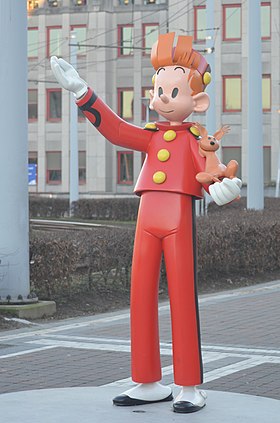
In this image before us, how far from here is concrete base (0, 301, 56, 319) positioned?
12406mm

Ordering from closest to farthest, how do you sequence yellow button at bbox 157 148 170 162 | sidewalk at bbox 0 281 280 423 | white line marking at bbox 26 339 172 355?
yellow button at bbox 157 148 170 162
sidewalk at bbox 0 281 280 423
white line marking at bbox 26 339 172 355

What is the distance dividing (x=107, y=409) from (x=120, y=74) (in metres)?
51.1

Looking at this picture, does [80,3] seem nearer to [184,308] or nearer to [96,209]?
[96,209]

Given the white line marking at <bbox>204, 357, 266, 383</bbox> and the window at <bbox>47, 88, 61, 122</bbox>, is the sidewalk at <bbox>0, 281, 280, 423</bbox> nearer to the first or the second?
the white line marking at <bbox>204, 357, 266, 383</bbox>

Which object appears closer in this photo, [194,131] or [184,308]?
[184,308]

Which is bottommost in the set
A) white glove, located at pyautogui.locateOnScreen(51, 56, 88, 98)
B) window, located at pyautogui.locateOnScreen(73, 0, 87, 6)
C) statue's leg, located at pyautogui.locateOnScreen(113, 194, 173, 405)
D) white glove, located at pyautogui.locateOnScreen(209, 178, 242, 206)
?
statue's leg, located at pyautogui.locateOnScreen(113, 194, 173, 405)

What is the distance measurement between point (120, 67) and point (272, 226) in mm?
39982

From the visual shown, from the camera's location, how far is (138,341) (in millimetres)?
7484

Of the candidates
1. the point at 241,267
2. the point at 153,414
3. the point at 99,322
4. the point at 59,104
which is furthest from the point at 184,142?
the point at 59,104

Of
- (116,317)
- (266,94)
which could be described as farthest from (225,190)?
(266,94)

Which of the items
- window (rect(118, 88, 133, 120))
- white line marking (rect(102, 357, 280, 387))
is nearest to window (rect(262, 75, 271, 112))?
window (rect(118, 88, 133, 120))

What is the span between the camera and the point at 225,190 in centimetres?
712

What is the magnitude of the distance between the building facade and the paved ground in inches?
1636

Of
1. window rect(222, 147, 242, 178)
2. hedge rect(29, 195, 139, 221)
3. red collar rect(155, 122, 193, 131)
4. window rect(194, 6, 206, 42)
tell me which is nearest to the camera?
red collar rect(155, 122, 193, 131)
